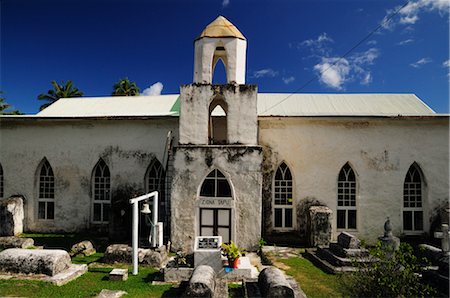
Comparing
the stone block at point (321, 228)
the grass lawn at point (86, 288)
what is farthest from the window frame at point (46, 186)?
the stone block at point (321, 228)

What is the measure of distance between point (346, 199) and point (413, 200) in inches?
131

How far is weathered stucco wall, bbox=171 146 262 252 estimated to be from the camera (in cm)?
1195

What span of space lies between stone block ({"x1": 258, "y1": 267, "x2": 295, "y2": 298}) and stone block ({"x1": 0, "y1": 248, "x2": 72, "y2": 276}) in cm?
631

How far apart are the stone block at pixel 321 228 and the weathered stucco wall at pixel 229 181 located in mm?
2945

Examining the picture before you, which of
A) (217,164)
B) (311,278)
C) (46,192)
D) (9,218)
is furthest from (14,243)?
(311,278)

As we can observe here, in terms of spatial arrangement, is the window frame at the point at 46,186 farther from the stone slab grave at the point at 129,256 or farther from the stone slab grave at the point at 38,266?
the stone slab grave at the point at 129,256

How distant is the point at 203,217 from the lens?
1213 centimetres

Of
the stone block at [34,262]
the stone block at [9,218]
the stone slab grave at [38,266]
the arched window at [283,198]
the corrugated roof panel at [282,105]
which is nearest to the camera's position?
the stone slab grave at [38,266]

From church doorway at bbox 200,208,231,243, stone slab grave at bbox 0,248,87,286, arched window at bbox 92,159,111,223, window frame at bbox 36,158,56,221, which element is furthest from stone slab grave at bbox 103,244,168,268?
window frame at bbox 36,158,56,221

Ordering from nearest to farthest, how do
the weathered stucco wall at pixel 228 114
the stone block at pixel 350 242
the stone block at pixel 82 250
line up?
1. the stone block at pixel 350 242
2. the stone block at pixel 82 250
3. the weathered stucco wall at pixel 228 114

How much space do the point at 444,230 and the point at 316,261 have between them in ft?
14.4

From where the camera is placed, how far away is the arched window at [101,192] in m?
15.4

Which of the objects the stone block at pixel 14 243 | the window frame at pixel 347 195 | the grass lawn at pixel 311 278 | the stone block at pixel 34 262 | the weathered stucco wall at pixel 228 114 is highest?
the weathered stucco wall at pixel 228 114

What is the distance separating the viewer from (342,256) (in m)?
10.3
